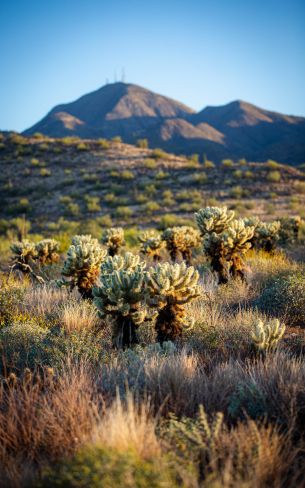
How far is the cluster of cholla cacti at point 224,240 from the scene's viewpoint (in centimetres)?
657

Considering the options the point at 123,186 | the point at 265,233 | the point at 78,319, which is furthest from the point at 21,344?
the point at 123,186

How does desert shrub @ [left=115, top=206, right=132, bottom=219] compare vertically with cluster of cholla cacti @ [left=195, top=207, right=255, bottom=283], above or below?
above

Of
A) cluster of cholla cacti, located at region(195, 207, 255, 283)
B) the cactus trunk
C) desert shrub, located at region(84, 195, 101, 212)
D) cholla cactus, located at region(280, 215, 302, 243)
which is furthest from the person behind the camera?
desert shrub, located at region(84, 195, 101, 212)

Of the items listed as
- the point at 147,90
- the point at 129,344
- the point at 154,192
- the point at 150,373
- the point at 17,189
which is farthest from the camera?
the point at 147,90

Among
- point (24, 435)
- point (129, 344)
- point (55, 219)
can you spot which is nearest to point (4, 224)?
point (55, 219)

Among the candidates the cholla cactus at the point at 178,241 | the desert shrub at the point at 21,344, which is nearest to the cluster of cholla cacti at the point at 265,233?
the cholla cactus at the point at 178,241

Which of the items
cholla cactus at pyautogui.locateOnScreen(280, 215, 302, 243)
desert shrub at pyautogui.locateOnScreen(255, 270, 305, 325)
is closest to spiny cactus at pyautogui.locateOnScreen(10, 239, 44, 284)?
desert shrub at pyautogui.locateOnScreen(255, 270, 305, 325)

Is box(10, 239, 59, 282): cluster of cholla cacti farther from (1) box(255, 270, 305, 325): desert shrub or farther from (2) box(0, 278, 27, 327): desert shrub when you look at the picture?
(1) box(255, 270, 305, 325): desert shrub

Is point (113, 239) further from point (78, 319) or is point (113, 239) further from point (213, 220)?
point (78, 319)

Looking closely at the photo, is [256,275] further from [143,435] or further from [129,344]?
[143,435]

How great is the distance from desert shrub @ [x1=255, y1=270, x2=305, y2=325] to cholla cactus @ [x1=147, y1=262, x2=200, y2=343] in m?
1.85

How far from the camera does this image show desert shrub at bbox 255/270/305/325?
5.25 metres

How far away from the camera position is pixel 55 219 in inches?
826

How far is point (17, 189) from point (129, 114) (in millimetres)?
94773
